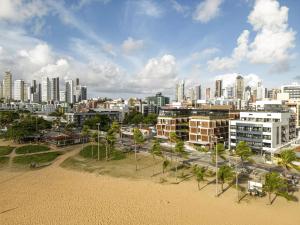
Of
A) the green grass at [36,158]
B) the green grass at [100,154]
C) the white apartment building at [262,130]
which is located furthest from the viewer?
the green grass at [100,154]

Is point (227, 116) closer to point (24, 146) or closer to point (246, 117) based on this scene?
point (246, 117)

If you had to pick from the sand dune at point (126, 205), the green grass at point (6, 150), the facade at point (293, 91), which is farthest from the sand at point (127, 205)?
the facade at point (293, 91)

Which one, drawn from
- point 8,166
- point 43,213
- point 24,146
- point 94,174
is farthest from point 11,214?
point 24,146

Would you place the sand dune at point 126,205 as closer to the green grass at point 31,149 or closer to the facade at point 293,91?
the green grass at point 31,149

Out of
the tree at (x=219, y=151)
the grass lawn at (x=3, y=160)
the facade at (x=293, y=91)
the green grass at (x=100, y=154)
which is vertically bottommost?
the grass lawn at (x=3, y=160)

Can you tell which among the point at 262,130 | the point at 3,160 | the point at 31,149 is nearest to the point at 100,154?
the point at 31,149

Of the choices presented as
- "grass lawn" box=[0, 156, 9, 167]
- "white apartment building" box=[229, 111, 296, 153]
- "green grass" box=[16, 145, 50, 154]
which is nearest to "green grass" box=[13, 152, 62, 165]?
"grass lawn" box=[0, 156, 9, 167]

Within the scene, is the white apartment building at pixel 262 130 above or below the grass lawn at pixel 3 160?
above

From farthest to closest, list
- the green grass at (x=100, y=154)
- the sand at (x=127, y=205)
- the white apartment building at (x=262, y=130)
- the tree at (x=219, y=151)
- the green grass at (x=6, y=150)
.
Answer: the green grass at (x=6, y=150), the green grass at (x=100, y=154), the white apartment building at (x=262, y=130), the tree at (x=219, y=151), the sand at (x=127, y=205)

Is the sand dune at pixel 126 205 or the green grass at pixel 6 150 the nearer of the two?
the sand dune at pixel 126 205
